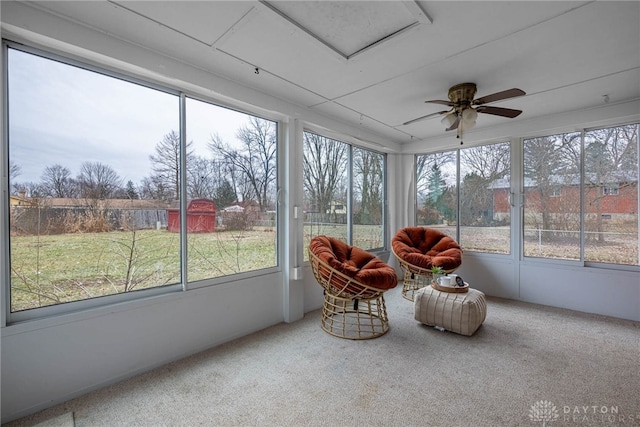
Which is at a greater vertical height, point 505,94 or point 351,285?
point 505,94

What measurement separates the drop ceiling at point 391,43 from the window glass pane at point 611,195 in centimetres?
51

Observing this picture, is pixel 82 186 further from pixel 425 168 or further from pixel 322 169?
pixel 425 168

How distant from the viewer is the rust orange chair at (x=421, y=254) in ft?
11.7

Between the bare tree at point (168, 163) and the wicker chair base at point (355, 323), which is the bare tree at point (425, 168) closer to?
the wicker chair base at point (355, 323)

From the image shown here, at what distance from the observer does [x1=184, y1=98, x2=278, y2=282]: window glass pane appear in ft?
8.29

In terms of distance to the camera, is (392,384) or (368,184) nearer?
(392,384)

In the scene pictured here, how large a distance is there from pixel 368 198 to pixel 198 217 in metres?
2.77

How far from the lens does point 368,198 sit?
459cm

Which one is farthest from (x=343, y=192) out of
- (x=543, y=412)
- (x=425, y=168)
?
(x=543, y=412)

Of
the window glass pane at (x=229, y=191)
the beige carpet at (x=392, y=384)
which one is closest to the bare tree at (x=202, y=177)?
the window glass pane at (x=229, y=191)

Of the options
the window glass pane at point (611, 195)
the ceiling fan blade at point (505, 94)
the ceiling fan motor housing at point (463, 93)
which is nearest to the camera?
the ceiling fan blade at point (505, 94)

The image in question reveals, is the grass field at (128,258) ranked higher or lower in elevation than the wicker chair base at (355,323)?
higher

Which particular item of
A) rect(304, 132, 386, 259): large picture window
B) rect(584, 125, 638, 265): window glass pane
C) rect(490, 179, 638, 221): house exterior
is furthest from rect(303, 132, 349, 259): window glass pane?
rect(584, 125, 638, 265): window glass pane

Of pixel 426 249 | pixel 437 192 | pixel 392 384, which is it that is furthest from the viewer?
pixel 437 192
